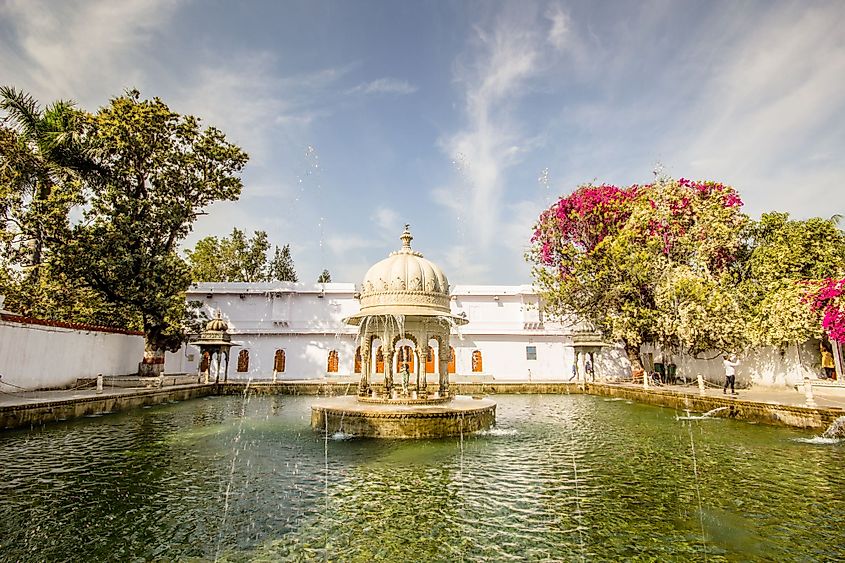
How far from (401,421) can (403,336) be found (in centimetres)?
373

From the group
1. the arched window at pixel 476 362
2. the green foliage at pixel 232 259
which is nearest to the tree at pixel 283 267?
the green foliage at pixel 232 259

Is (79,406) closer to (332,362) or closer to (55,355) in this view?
(55,355)

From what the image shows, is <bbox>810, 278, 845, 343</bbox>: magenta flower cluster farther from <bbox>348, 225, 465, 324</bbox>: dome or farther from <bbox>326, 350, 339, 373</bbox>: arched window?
<bbox>326, 350, 339, 373</bbox>: arched window

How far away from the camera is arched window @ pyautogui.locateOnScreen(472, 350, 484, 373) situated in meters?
34.7

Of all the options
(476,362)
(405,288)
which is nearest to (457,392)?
(476,362)

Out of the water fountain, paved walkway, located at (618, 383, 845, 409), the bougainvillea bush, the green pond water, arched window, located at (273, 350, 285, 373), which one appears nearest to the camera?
the green pond water

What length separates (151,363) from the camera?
1040 inches

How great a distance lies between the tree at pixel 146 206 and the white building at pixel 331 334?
7122 millimetres

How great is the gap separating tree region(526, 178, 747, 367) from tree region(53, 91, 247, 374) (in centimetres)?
2083

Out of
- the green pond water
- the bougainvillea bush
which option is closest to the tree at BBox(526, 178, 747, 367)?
the bougainvillea bush

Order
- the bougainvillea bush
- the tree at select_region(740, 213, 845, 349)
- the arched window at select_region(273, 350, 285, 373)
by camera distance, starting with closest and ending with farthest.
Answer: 1. the tree at select_region(740, 213, 845, 349)
2. the bougainvillea bush
3. the arched window at select_region(273, 350, 285, 373)

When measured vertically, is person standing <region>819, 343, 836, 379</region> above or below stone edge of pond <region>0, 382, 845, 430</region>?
above

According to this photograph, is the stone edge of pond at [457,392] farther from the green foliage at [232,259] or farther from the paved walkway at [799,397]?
the green foliage at [232,259]

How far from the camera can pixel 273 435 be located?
44.4 ft
